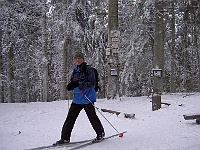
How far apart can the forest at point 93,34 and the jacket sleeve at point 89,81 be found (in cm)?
693

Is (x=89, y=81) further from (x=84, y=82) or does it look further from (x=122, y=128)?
(x=122, y=128)

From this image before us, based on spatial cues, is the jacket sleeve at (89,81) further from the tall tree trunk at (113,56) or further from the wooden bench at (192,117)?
the tall tree trunk at (113,56)

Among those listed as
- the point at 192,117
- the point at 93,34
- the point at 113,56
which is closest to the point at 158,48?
the point at 113,56

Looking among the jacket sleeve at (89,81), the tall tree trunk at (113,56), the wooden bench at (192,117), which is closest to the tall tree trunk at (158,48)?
the tall tree trunk at (113,56)

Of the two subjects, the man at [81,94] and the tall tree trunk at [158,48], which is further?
the tall tree trunk at [158,48]

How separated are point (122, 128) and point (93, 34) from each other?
14.0 metres

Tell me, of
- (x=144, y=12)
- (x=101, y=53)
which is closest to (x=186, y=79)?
(x=101, y=53)

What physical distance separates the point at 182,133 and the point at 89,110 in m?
2.21

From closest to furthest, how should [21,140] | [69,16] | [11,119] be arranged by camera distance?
1. [21,140]
2. [11,119]
3. [69,16]

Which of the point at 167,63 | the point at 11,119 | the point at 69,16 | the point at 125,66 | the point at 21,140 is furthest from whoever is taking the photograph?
the point at 167,63

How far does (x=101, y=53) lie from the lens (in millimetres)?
22172

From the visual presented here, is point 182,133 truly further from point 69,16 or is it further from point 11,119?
point 69,16

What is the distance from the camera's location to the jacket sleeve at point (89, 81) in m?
5.35

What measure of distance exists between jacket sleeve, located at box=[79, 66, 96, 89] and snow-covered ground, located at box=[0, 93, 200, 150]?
3.82ft
